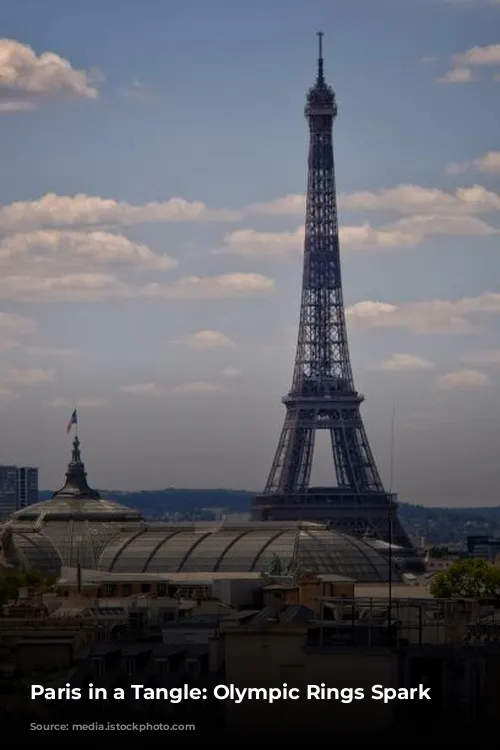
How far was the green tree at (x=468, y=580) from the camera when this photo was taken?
109 metres

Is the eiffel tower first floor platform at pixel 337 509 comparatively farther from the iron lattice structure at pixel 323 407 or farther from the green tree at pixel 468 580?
the green tree at pixel 468 580

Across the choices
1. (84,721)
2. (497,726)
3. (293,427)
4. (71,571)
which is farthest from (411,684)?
(293,427)

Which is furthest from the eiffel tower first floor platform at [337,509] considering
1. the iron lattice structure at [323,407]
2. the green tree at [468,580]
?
the green tree at [468,580]

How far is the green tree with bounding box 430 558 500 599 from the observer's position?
109 metres

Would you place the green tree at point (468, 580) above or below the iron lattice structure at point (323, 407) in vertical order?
below

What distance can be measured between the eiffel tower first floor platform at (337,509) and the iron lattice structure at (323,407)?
0.19 ft

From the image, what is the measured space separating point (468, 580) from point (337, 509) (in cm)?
7218

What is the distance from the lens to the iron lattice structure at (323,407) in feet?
616

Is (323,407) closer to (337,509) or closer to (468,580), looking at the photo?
(337,509)

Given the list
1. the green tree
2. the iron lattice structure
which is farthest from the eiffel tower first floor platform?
the green tree

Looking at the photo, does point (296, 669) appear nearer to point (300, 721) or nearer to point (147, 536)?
point (300, 721)

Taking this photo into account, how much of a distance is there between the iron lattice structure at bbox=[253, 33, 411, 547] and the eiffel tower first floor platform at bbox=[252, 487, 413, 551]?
6 cm

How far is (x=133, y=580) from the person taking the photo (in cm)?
9744

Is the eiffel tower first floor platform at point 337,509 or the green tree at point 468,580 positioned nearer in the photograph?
the green tree at point 468,580
